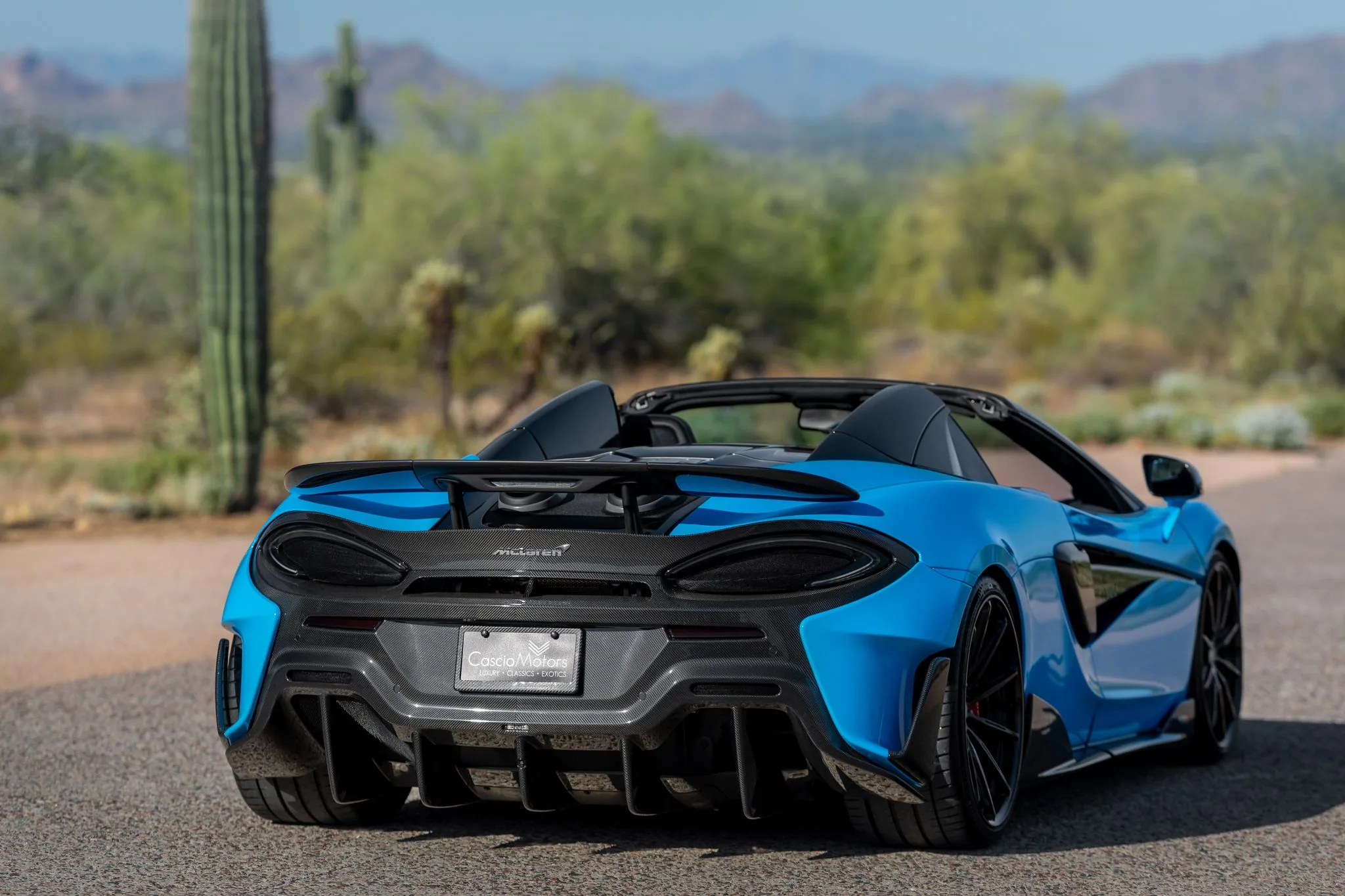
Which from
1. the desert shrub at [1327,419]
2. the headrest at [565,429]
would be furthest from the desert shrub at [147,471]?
the desert shrub at [1327,419]

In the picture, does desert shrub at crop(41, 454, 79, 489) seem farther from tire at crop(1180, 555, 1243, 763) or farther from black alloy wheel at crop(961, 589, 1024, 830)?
black alloy wheel at crop(961, 589, 1024, 830)

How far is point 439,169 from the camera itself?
132 ft

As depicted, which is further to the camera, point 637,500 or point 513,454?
point 513,454

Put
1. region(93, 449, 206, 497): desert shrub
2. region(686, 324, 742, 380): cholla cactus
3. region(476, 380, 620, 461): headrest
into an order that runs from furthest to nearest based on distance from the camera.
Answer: region(686, 324, 742, 380): cholla cactus
region(93, 449, 206, 497): desert shrub
region(476, 380, 620, 461): headrest

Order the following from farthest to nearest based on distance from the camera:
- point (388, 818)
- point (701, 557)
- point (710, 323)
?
point (710, 323)
point (388, 818)
point (701, 557)

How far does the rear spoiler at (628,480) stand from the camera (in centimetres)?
481

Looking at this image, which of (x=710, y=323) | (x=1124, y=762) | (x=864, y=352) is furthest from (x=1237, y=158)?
(x=1124, y=762)

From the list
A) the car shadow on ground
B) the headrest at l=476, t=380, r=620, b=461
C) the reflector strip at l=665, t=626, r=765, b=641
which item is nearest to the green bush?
the car shadow on ground

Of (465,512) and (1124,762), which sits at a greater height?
(465,512)

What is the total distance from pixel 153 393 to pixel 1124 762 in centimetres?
2973

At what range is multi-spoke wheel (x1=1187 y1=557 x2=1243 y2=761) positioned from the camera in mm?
7051

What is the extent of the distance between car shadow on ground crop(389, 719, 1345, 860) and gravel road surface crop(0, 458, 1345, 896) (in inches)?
0.5

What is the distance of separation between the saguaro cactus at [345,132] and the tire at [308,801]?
3703 cm

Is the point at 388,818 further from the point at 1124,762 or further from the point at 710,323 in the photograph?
the point at 710,323
